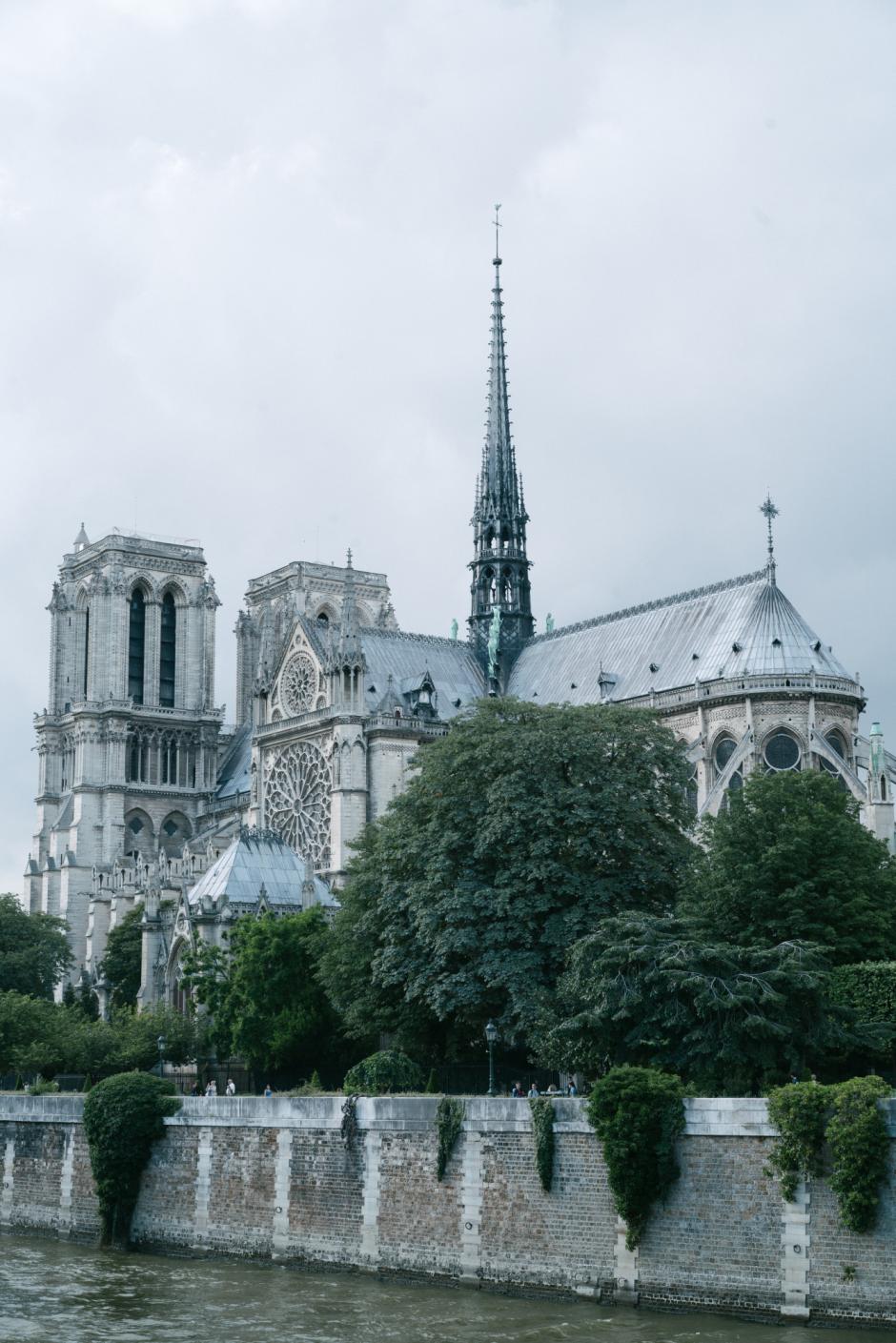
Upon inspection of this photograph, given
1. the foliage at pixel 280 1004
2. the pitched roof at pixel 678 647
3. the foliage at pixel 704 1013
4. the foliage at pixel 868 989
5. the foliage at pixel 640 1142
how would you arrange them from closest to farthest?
1. the foliage at pixel 640 1142
2. the foliage at pixel 704 1013
3. the foliage at pixel 868 989
4. the foliage at pixel 280 1004
5. the pitched roof at pixel 678 647

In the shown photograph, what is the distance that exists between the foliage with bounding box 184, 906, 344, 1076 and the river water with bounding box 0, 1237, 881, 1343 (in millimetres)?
15520

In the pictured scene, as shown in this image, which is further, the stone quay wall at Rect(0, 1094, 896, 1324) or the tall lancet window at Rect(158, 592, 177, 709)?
the tall lancet window at Rect(158, 592, 177, 709)

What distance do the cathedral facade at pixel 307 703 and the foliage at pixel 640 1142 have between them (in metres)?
19.1

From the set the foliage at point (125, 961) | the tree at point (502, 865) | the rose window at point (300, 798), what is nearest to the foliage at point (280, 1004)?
the tree at point (502, 865)

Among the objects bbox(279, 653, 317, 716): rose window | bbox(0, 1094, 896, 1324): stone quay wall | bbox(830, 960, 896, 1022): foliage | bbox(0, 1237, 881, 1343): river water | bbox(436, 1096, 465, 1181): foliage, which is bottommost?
bbox(0, 1237, 881, 1343): river water

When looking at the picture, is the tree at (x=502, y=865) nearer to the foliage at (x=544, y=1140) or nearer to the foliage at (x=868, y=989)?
the foliage at (x=868, y=989)

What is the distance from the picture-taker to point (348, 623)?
281ft

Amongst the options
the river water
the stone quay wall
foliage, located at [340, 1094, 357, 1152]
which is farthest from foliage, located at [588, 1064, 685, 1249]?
foliage, located at [340, 1094, 357, 1152]

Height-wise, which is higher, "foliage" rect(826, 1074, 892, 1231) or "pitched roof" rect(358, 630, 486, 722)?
"pitched roof" rect(358, 630, 486, 722)

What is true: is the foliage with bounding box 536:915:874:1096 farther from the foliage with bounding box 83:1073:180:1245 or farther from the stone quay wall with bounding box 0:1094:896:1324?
the foliage with bounding box 83:1073:180:1245

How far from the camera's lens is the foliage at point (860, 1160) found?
102 ft

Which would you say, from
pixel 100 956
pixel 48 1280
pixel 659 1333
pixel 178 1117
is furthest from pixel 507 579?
pixel 659 1333

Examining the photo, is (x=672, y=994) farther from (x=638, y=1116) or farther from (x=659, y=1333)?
(x=659, y=1333)

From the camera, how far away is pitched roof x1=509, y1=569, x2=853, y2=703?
2953 inches
